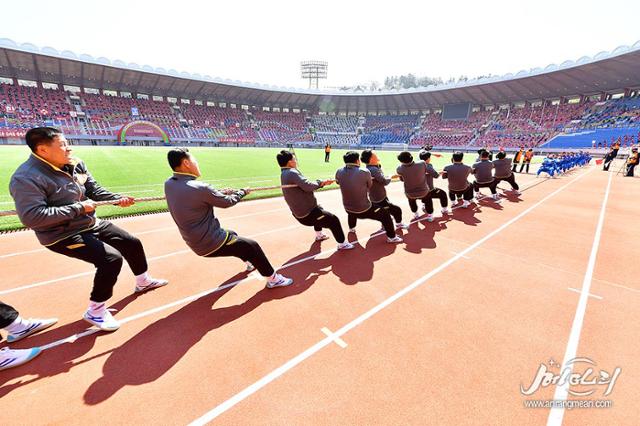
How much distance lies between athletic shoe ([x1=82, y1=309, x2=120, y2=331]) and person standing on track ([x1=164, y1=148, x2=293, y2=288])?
46.7 inches

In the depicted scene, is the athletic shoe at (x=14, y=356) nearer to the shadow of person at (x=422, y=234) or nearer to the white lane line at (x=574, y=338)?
the white lane line at (x=574, y=338)

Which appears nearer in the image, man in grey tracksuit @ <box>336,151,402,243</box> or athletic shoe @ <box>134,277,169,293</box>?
athletic shoe @ <box>134,277,169,293</box>

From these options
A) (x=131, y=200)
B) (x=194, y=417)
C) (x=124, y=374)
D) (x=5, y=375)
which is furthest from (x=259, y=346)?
(x=131, y=200)

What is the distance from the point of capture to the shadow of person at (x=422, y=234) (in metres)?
5.77

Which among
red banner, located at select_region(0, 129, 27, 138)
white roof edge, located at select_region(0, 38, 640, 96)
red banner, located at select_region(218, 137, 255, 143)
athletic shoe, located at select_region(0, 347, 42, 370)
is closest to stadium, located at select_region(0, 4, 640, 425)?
athletic shoe, located at select_region(0, 347, 42, 370)

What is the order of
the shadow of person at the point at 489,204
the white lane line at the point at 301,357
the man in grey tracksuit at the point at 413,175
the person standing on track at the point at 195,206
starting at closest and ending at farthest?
1. the white lane line at the point at 301,357
2. the person standing on track at the point at 195,206
3. the man in grey tracksuit at the point at 413,175
4. the shadow of person at the point at 489,204

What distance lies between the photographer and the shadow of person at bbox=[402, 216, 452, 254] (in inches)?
227

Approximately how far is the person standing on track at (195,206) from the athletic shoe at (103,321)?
119cm

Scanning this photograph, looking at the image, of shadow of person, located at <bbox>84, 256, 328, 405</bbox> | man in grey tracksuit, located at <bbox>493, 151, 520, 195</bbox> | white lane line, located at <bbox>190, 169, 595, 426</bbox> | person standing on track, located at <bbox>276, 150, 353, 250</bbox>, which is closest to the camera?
white lane line, located at <bbox>190, 169, 595, 426</bbox>

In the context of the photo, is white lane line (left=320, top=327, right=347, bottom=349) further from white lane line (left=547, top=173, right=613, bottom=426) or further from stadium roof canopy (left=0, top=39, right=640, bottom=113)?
stadium roof canopy (left=0, top=39, right=640, bottom=113)

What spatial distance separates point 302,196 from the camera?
5.19 metres

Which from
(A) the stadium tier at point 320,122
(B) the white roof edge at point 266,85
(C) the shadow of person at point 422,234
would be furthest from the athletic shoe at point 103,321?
(B) the white roof edge at point 266,85

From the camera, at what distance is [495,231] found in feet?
22.5

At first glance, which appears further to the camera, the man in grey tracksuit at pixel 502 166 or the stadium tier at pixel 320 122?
the stadium tier at pixel 320 122
